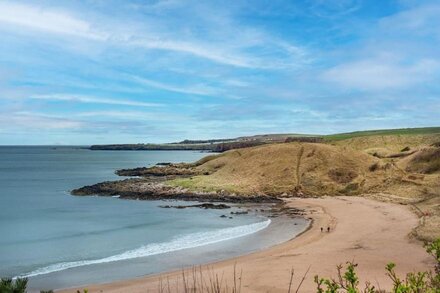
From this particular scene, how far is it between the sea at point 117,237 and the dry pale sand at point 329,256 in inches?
71.3

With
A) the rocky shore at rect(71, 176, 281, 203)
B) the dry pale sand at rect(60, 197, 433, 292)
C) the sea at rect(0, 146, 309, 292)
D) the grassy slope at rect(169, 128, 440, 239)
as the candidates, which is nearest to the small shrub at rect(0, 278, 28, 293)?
the dry pale sand at rect(60, 197, 433, 292)

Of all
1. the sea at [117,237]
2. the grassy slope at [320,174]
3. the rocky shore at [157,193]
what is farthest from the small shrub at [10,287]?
the rocky shore at [157,193]

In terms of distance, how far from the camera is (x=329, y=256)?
24.0m

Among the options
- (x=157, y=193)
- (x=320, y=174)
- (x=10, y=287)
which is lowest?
(x=157, y=193)

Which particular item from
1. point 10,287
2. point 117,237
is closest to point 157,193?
point 117,237

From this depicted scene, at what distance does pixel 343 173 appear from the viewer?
54.6m

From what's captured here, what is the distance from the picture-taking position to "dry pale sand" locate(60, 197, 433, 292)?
2020 cm

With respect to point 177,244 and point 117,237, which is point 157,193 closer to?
point 117,237

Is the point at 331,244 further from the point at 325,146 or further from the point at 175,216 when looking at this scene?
the point at 325,146

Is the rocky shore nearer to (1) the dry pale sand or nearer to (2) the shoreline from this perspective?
(2) the shoreline

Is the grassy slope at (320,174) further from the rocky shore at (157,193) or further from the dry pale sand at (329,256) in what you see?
the dry pale sand at (329,256)

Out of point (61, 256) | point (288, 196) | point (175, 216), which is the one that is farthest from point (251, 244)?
point (288, 196)

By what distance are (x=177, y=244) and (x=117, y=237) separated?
5649 mm

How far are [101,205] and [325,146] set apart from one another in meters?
28.2
